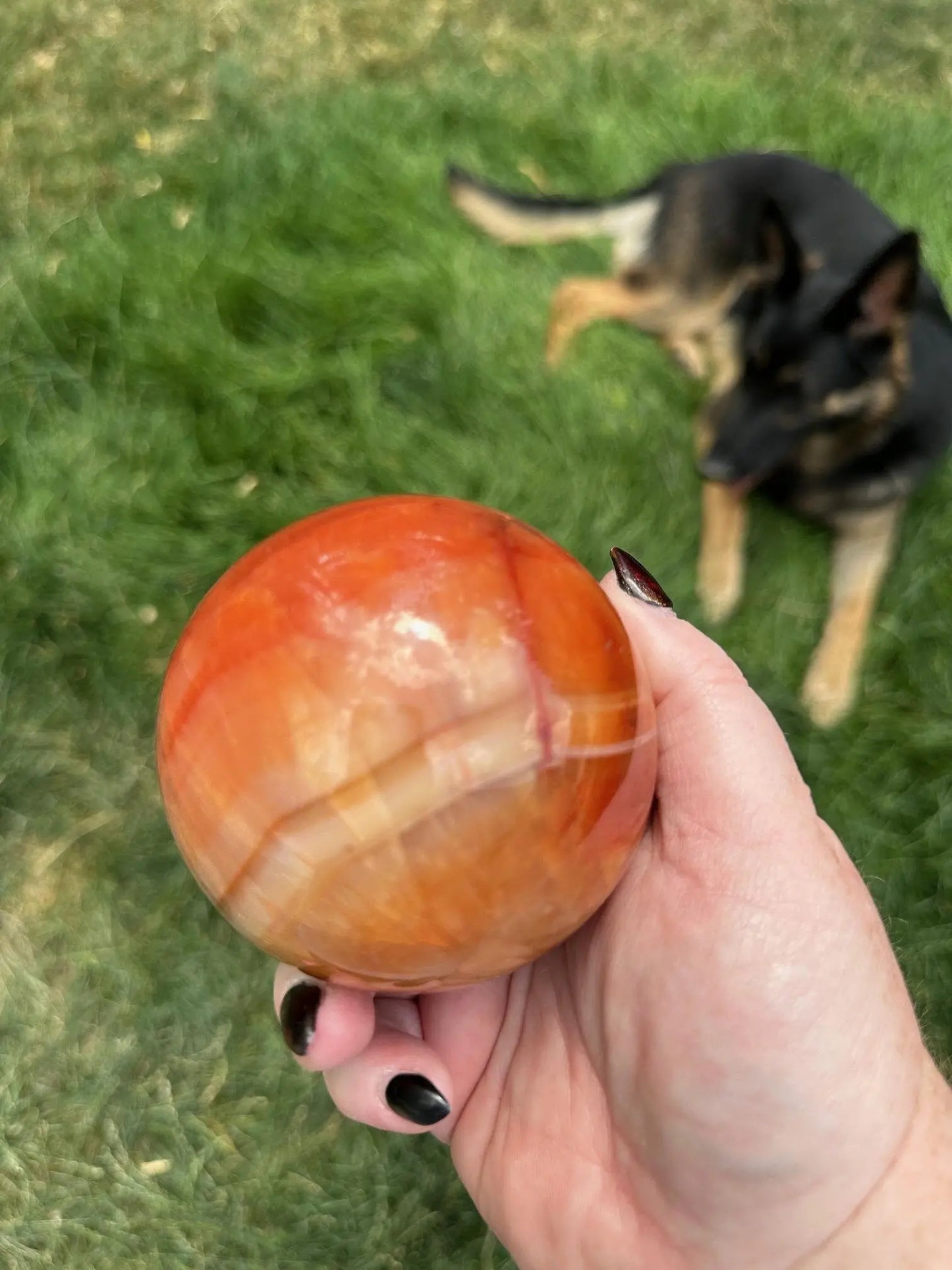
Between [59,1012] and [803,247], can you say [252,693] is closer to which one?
[59,1012]

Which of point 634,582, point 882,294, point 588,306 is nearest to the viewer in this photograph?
point 634,582

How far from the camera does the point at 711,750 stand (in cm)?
129

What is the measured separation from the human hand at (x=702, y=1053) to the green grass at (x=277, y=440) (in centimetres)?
56

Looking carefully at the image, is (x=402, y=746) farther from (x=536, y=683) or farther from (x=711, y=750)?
(x=711, y=750)

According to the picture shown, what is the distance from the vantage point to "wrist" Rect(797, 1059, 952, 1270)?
1.18 m

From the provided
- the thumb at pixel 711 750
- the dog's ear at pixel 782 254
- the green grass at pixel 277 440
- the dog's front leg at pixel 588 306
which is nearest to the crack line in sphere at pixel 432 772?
the thumb at pixel 711 750

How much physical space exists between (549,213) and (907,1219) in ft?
7.32

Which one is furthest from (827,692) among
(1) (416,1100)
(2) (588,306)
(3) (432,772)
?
(3) (432,772)

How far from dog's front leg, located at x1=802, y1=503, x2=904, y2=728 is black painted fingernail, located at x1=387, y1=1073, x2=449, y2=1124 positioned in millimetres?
1171

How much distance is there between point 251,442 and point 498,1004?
4.25 feet

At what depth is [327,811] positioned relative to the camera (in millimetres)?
915

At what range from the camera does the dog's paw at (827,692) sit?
214 centimetres

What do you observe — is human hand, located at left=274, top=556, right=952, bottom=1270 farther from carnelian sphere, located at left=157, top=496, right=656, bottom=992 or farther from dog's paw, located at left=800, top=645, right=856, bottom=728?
dog's paw, located at left=800, top=645, right=856, bottom=728

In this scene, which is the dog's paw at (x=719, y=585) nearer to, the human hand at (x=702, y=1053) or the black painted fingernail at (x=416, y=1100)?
the human hand at (x=702, y=1053)
